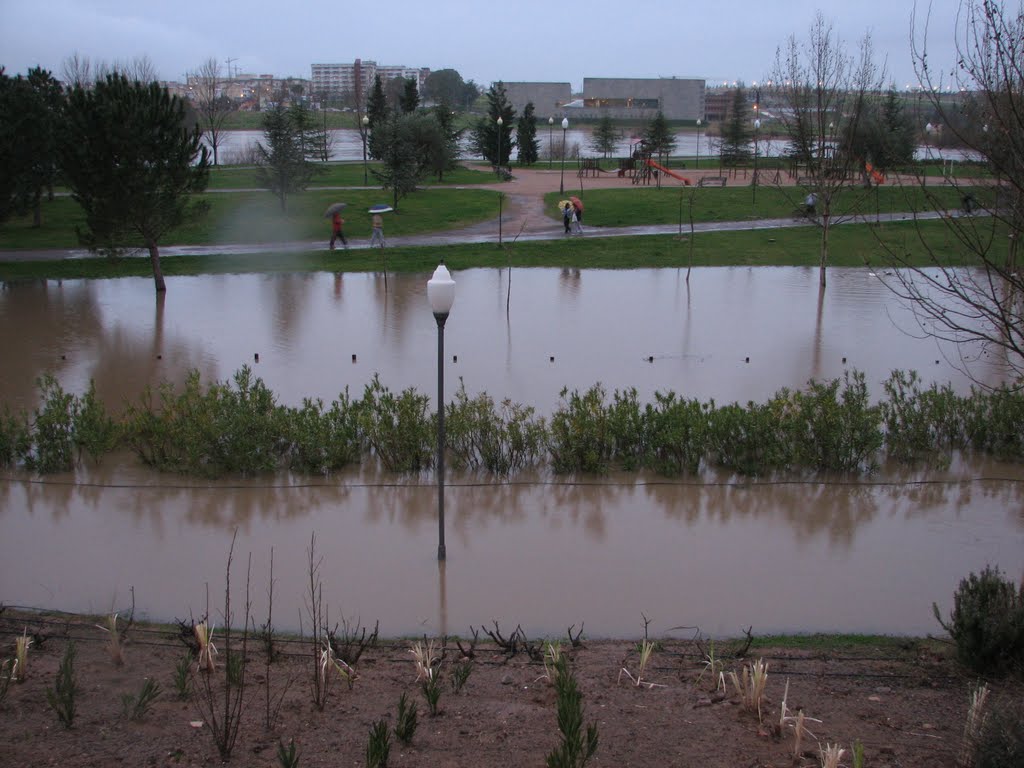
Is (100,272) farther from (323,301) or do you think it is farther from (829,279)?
(829,279)

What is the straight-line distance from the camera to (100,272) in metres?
22.8

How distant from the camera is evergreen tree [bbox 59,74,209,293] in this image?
18.7 metres

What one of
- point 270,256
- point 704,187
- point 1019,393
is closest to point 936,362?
point 1019,393

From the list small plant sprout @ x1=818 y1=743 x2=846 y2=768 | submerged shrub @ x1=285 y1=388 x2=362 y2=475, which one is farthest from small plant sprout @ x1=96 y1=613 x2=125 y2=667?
submerged shrub @ x1=285 y1=388 x2=362 y2=475

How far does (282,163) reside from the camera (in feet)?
96.9

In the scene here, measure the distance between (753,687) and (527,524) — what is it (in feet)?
12.5

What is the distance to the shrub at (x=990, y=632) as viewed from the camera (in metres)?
5.74

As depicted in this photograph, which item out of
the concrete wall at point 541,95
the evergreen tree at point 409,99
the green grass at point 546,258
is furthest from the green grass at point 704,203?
the concrete wall at point 541,95

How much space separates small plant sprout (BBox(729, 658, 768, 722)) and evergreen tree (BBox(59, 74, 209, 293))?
17.0 m

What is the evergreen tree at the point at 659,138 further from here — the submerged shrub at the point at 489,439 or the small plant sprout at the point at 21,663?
the small plant sprout at the point at 21,663

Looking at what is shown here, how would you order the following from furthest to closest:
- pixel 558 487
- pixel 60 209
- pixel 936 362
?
1. pixel 60 209
2. pixel 936 362
3. pixel 558 487

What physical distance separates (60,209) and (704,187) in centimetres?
2313

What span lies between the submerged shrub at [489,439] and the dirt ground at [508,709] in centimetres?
392

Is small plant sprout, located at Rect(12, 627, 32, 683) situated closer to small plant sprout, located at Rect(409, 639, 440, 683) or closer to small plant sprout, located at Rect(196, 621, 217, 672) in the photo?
small plant sprout, located at Rect(196, 621, 217, 672)
